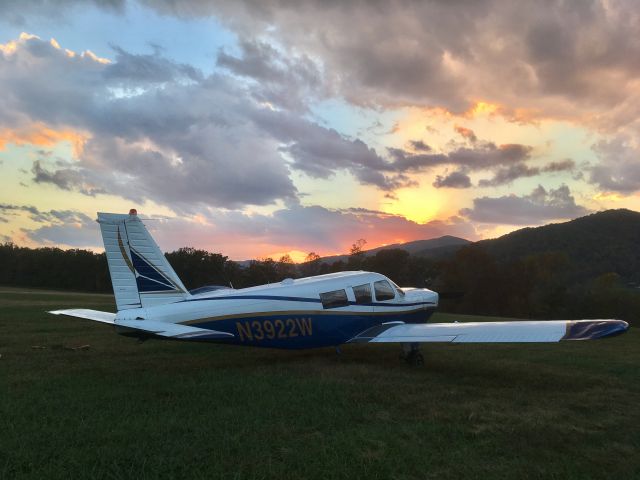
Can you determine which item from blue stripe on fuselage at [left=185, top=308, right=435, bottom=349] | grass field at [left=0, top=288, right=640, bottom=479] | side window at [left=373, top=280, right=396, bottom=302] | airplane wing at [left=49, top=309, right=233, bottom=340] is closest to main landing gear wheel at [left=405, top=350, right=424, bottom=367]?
grass field at [left=0, top=288, right=640, bottom=479]

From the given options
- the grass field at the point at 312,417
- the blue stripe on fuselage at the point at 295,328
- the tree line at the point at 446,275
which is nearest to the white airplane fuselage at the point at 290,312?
the blue stripe on fuselage at the point at 295,328

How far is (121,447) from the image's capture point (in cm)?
468

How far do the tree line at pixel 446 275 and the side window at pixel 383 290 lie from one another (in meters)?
46.8

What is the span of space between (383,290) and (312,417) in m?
5.36

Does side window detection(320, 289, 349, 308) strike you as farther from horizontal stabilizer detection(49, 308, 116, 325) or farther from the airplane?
horizontal stabilizer detection(49, 308, 116, 325)

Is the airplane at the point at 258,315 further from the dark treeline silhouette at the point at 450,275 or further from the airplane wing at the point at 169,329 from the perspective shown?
the dark treeline silhouette at the point at 450,275

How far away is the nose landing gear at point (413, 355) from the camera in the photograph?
9.77m

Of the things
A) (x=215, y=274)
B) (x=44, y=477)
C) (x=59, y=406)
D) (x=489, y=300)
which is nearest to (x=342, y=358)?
(x=59, y=406)

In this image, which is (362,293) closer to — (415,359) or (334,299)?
(334,299)

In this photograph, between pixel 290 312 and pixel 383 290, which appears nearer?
pixel 290 312

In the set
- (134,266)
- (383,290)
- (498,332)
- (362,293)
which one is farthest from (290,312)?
(498,332)

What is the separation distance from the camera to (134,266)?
28.6 ft

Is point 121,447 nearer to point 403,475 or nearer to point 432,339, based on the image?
point 403,475

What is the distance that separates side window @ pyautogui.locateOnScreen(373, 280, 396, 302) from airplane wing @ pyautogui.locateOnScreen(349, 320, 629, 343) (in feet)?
2.34
